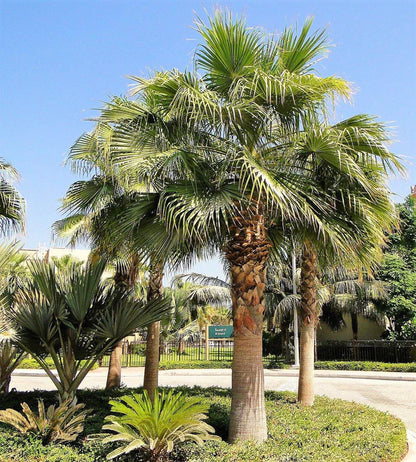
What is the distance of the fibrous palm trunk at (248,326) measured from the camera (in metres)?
6.75

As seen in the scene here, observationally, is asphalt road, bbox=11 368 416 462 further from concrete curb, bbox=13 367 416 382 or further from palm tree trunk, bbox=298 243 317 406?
palm tree trunk, bbox=298 243 317 406

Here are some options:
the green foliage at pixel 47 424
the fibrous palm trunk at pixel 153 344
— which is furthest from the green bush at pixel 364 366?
the green foliage at pixel 47 424

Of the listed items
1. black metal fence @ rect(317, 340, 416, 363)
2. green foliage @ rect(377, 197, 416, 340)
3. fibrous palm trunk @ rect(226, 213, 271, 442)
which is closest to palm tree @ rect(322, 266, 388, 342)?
green foliage @ rect(377, 197, 416, 340)

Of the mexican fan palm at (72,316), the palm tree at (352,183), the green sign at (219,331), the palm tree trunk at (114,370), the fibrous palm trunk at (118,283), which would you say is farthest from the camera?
the green sign at (219,331)

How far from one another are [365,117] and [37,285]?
601 cm

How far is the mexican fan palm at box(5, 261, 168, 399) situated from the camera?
7840 mm

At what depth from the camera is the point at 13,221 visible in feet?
34.2

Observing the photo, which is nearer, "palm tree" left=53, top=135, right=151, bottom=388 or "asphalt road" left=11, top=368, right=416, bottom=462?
"palm tree" left=53, top=135, right=151, bottom=388

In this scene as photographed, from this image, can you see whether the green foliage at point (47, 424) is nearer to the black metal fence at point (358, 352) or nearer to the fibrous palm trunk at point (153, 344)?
the fibrous palm trunk at point (153, 344)

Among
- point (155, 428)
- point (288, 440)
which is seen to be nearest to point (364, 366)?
point (288, 440)

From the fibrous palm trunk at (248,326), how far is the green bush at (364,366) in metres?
18.3

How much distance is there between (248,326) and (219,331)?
1917 centimetres

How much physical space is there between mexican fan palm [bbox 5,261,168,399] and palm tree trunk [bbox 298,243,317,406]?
332 cm

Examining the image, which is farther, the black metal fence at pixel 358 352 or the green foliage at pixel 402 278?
the black metal fence at pixel 358 352
